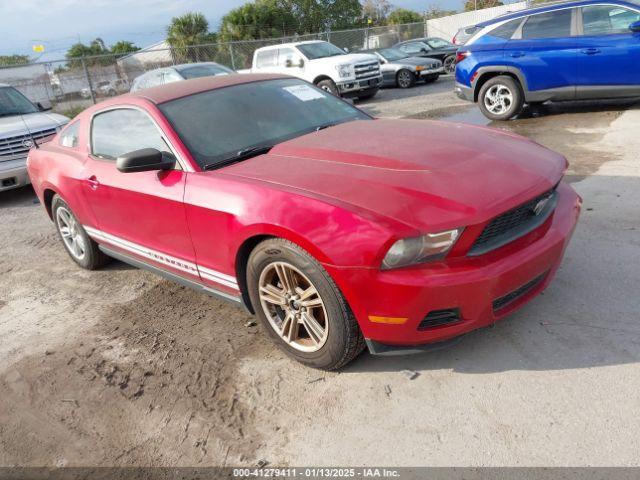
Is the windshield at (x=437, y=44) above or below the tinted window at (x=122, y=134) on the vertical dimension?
above

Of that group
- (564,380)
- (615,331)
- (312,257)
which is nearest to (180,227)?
(312,257)

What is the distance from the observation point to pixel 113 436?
278cm

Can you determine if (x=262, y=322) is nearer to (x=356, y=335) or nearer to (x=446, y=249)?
(x=356, y=335)

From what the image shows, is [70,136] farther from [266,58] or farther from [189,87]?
[266,58]

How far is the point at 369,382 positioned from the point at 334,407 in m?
0.26

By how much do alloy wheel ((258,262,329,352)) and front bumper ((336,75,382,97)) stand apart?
38.5 feet

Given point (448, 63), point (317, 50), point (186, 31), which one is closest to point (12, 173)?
point (317, 50)

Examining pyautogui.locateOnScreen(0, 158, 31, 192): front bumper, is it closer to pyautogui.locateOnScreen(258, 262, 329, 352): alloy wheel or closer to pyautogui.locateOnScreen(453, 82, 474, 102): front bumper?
pyautogui.locateOnScreen(258, 262, 329, 352): alloy wheel

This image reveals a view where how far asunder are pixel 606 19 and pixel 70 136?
7.71 m

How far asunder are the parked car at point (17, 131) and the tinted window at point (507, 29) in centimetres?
747

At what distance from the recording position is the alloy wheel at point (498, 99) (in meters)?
9.00

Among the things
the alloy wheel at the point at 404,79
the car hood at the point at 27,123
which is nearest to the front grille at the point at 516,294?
the car hood at the point at 27,123

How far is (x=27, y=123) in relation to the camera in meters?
8.38

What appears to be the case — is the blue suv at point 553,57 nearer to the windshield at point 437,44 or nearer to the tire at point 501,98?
the tire at point 501,98
